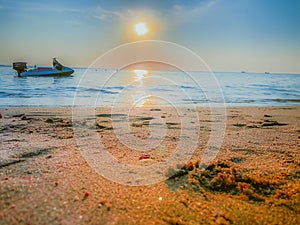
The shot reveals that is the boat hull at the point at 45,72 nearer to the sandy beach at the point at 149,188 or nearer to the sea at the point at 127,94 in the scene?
the sea at the point at 127,94

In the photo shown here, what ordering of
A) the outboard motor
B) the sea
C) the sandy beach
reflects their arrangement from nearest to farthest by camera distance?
the sandy beach, the sea, the outboard motor

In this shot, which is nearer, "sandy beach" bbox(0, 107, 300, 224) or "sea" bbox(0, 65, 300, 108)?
"sandy beach" bbox(0, 107, 300, 224)

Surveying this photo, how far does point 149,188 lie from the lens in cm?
270

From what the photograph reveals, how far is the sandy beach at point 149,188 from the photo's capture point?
2160mm

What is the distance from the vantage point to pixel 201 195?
2584 mm

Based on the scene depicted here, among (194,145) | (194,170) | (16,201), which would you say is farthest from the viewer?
(194,145)

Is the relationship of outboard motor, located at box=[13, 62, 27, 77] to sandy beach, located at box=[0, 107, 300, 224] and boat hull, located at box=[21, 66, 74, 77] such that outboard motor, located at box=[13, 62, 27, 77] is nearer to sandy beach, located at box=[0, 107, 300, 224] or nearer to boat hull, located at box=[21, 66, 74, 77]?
boat hull, located at box=[21, 66, 74, 77]

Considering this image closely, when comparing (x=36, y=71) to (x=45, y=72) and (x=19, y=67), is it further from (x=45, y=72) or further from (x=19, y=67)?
(x=19, y=67)

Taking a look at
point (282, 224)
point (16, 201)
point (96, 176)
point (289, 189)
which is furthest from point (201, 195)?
point (16, 201)

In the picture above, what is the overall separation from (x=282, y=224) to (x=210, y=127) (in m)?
4.21

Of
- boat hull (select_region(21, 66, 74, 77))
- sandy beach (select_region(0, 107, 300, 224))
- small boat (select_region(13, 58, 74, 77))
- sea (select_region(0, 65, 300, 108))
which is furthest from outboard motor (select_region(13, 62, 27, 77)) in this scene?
sandy beach (select_region(0, 107, 300, 224))

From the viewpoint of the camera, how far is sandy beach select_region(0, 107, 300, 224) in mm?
2160

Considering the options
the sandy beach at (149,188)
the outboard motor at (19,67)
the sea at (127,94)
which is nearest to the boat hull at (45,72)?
the outboard motor at (19,67)

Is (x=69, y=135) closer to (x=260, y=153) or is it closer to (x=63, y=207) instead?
(x=63, y=207)
